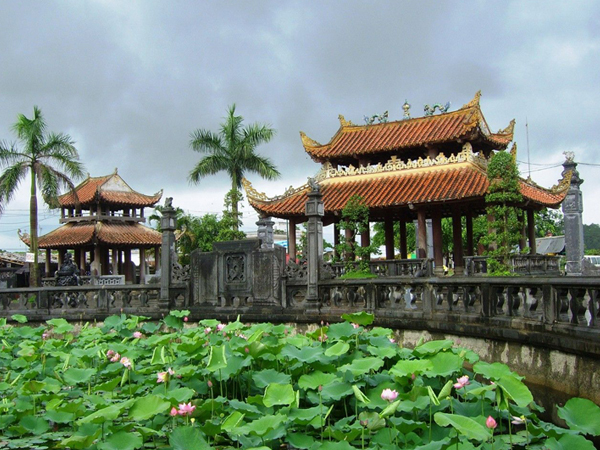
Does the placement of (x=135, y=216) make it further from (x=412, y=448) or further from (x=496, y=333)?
(x=412, y=448)

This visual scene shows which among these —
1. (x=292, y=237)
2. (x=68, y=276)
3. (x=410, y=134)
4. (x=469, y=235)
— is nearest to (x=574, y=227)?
(x=469, y=235)

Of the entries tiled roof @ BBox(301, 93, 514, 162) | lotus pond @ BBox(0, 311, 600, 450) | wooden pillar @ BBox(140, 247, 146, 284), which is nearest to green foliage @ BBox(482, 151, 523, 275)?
tiled roof @ BBox(301, 93, 514, 162)

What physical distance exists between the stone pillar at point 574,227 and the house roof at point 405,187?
3123 millimetres

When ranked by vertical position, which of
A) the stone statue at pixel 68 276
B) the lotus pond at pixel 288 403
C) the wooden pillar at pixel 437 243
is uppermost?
the wooden pillar at pixel 437 243

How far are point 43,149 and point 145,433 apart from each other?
1103 inches

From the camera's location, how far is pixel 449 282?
35.2ft

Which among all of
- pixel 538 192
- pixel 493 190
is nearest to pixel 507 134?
pixel 538 192

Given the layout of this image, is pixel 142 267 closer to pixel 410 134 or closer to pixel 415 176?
pixel 410 134

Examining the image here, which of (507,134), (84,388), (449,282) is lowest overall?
(84,388)

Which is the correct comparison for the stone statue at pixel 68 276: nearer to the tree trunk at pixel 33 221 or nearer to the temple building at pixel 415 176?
the tree trunk at pixel 33 221

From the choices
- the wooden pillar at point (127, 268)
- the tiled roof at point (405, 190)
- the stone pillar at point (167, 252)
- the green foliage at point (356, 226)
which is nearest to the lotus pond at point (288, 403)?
the stone pillar at point (167, 252)

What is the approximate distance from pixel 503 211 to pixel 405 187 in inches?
189

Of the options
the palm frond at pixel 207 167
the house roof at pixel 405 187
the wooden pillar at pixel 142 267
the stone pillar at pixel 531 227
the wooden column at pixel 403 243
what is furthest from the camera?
the wooden pillar at pixel 142 267

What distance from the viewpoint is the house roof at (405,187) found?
2272 centimetres
